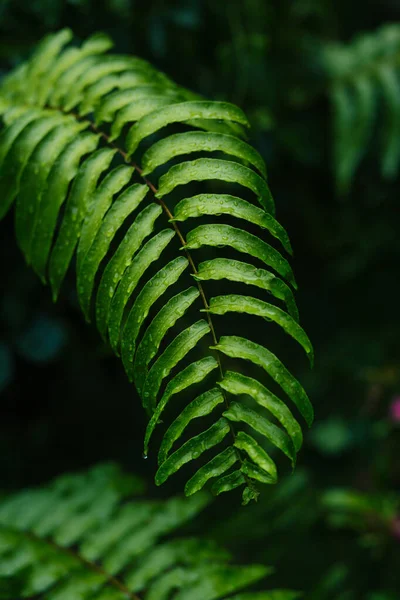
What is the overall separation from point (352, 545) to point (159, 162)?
1.74 metres

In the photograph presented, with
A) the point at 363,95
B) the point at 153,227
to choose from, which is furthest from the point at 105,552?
the point at 363,95

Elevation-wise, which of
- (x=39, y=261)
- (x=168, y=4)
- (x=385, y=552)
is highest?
(x=168, y=4)

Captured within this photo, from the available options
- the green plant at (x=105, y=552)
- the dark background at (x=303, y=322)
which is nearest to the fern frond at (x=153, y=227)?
the green plant at (x=105, y=552)

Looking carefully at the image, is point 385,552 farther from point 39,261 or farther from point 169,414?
point 39,261

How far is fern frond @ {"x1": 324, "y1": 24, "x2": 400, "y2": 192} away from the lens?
7.87 feet

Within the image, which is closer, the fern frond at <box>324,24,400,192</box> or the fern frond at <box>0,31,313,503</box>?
the fern frond at <box>0,31,313,503</box>

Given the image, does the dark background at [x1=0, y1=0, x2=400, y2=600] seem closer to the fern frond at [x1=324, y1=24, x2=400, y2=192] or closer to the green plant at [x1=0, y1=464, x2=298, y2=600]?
the fern frond at [x1=324, y1=24, x2=400, y2=192]

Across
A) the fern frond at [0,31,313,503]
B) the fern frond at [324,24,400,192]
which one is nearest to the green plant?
the fern frond at [0,31,313,503]

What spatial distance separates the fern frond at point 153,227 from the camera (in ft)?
3.11

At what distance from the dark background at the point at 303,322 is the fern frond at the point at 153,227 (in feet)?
1.86

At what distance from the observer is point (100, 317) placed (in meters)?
1.12

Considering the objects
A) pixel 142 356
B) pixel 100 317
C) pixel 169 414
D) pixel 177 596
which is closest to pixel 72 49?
pixel 100 317

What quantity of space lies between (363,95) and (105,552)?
1.83 metres

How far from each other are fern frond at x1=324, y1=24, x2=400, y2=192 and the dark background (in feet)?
0.27
